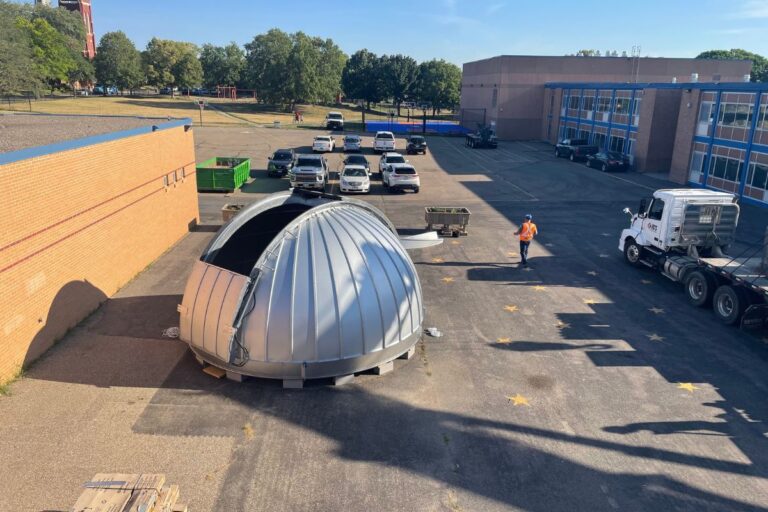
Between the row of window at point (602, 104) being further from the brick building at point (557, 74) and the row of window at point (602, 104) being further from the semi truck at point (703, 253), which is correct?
the semi truck at point (703, 253)

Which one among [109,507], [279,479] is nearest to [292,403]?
[279,479]

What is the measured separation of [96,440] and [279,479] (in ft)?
11.5

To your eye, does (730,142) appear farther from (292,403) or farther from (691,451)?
(292,403)

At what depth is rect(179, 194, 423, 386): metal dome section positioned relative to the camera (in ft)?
34.0

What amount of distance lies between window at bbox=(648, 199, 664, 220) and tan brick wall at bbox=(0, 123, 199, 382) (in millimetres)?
17971

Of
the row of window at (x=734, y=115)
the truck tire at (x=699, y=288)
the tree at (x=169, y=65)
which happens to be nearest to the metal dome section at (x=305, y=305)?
the truck tire at (x=699, y=288)

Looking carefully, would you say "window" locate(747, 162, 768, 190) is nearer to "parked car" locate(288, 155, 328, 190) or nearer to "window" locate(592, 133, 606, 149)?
"window" locate(592, 133, 606, 149)

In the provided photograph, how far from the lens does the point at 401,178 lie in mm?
32406

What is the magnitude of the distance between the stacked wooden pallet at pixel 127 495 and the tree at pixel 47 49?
9849 cm

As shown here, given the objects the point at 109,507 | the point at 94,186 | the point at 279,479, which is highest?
the point at 94,186

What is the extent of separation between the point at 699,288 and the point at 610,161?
30.3 meters

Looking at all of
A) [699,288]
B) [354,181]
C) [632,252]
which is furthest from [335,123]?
[699,288]

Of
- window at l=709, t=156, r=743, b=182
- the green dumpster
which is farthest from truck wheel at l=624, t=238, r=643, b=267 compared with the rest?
the green dumpster

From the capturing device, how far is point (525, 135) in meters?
67.4
